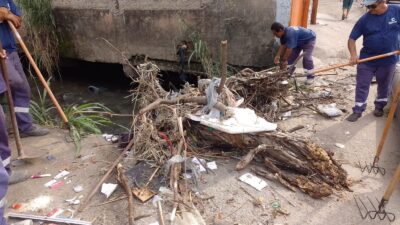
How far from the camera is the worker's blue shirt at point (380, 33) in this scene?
4.09 metres

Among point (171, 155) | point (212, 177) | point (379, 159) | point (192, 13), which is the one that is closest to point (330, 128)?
point (379, 159)

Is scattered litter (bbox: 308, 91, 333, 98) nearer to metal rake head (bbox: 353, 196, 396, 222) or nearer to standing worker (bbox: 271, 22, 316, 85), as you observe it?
standing worker (bbox: 271, 22, 316, 85)

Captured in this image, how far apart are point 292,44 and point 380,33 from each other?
1.32 metres

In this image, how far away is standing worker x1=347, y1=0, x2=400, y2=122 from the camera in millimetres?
4094

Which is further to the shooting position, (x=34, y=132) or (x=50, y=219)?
(x=34, y=132)

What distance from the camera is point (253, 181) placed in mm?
2992

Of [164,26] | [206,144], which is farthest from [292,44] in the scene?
[206,144]

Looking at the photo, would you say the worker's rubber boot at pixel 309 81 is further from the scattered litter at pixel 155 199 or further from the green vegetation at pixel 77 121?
the scattered litter at pixel 155 199

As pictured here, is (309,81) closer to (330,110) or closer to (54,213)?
(330,110)

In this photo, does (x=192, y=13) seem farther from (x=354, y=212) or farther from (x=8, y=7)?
(x=354, y=212)

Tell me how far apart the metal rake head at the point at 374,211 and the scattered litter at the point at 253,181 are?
0.86m

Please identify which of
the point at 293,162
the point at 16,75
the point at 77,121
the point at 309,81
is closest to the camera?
the point at 293,162

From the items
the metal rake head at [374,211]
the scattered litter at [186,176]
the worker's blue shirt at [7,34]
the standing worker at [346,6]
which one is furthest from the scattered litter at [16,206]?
the standing worker at [346,6]

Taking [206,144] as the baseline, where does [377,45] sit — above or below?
above
